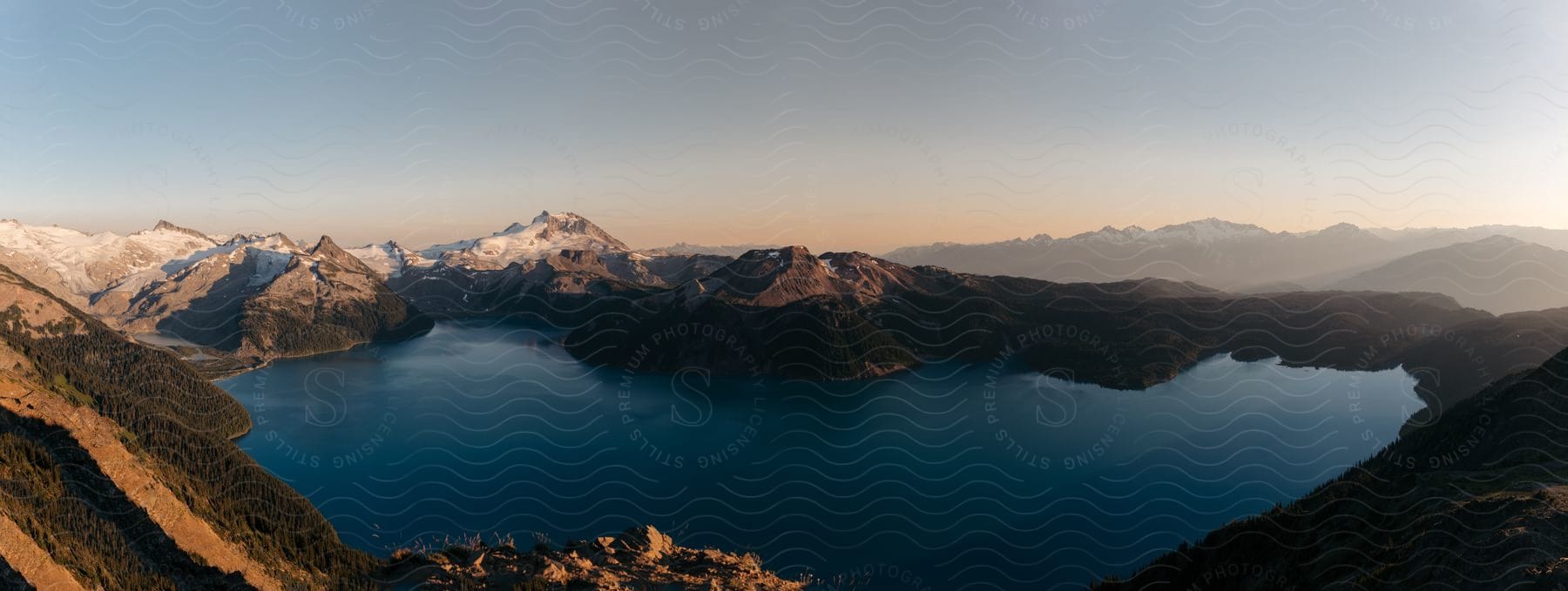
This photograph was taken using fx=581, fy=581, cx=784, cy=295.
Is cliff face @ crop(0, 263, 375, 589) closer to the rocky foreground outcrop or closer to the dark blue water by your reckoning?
the dark blue water

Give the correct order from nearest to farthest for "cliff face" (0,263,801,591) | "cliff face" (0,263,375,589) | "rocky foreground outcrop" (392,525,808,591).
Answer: "rocky foreground outcrop" (392,525,808,591), "cliff face" (0,263,801,591), "cliff face" (0,263,375,589)

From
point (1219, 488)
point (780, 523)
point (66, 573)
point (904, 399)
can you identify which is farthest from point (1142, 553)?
point (66, 573)

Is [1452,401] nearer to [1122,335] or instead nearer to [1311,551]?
[1122,335]

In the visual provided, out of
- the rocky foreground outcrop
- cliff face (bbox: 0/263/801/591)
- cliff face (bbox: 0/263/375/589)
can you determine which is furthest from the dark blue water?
the rocky foreground outcrop

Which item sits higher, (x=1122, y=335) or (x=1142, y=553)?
(x=1122, y=335)

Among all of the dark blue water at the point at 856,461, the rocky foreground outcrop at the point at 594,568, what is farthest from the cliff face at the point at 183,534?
the dark blue water at the point at 856,461

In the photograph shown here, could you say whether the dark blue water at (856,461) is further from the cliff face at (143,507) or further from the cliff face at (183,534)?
the cliff face at (183,534)
